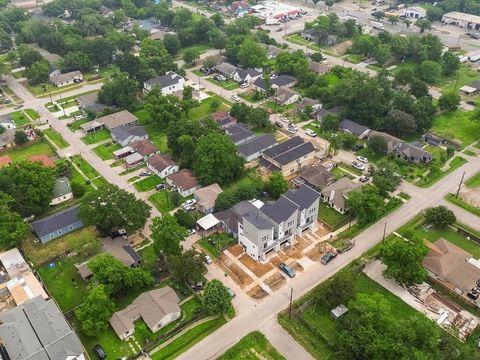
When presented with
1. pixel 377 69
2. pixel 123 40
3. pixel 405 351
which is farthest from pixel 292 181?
pixel 123 40

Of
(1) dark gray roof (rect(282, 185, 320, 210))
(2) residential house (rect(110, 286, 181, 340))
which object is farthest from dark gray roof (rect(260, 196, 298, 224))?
(2) residential house (rect(110, 286, 181, 340))

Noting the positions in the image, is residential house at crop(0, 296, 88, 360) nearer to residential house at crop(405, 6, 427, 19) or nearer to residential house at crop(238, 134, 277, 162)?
residential house at crop(238, 134, 277, 162)

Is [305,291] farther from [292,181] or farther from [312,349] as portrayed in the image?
[292,181]

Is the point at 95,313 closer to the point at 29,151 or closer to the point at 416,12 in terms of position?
the point at 29,151

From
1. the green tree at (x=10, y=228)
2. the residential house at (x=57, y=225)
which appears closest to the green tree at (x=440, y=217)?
the residential house at (x=57, y=225)

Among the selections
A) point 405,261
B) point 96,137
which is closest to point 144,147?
point 96,137

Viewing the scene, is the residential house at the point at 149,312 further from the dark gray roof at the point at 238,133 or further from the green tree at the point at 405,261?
the dark gray roof at the point at 238,133
